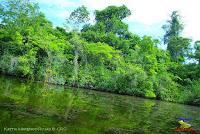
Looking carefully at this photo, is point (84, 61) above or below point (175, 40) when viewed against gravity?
below

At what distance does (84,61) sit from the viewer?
36812 mm

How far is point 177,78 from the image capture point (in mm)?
42781

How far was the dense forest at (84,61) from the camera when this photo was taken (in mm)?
31688

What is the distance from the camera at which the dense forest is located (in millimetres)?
31688

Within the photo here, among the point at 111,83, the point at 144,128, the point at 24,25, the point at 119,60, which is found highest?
the point at 24,25

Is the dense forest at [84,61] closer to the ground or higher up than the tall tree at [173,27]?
closer to the ground

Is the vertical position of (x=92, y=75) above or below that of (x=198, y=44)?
below

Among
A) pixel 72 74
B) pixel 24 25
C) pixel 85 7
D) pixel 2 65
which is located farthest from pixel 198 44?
pixel 2 65

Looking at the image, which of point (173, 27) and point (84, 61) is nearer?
point (84, 61)

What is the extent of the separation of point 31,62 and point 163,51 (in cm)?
2145

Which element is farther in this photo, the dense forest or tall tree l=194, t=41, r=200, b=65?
tall tree l=194, t=41, r=200, b=65

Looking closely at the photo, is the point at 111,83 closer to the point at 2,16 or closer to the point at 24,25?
the point at 24,25

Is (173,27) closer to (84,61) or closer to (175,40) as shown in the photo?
(175,40)

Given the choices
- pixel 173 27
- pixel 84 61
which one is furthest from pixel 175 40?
pixel 84 61
